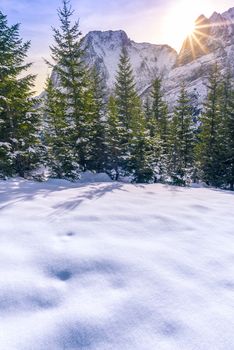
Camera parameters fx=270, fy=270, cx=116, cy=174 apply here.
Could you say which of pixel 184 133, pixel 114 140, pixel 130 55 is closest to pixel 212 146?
pixel 184 133

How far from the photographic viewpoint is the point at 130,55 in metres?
174

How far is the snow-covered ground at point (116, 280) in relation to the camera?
2.33 meters

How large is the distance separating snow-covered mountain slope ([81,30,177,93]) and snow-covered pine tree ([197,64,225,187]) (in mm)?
143133

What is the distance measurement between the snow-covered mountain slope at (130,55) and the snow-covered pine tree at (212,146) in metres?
143

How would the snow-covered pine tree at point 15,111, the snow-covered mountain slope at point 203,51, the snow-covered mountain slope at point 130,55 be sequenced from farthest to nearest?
the snow-covered mountain slope at point 130,55
the snow-covered mountain slope at point 203,51
the snow-covered pine tree at point 15,111

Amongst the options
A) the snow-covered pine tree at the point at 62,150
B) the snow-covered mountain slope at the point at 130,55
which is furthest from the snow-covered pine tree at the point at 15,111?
the snow-covered mountain slope at the point at 130,55

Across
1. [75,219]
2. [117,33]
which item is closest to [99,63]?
[117,33]

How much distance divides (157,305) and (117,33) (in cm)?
19325

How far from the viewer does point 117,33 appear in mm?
172750

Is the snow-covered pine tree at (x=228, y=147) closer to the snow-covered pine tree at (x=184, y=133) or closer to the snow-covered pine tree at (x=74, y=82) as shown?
the snow-covered pine tree at (x=184, y=133)

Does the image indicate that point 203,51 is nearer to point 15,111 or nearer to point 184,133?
point 184,133

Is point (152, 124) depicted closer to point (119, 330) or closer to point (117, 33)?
point (119, 330)

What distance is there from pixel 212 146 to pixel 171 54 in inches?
7149

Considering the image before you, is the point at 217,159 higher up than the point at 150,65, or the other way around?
Result: the point at 150,65
